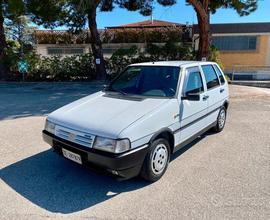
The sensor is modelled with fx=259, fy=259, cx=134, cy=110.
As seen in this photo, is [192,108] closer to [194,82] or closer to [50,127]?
[194,82]

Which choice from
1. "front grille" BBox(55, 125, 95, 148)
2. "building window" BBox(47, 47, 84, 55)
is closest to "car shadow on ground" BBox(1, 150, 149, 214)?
"front grille" BBox(55, 125, 95, 148)

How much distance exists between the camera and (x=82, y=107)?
156 inches

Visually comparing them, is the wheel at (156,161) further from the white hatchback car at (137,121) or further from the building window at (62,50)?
the building window at (62,50)

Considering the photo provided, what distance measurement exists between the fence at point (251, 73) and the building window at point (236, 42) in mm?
1479

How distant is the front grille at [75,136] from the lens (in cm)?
324

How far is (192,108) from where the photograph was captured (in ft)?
14.2

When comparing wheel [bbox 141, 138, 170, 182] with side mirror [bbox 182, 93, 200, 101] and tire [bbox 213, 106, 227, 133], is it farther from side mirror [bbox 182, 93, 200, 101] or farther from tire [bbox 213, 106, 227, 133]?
tire [bbox 213, 106, 227, 133]

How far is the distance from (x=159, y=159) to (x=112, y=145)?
35.2 inches

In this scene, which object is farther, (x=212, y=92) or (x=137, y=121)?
(x=212, y=92)

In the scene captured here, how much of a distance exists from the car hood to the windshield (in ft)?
0.94

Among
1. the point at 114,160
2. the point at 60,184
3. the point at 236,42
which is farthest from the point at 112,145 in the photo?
the point at 236,42

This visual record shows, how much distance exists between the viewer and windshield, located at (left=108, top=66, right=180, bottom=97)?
165 inches

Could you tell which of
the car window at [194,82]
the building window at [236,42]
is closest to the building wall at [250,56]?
the building window at [236,42]

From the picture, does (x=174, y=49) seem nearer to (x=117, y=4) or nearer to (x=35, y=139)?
(x=117, y=4)
